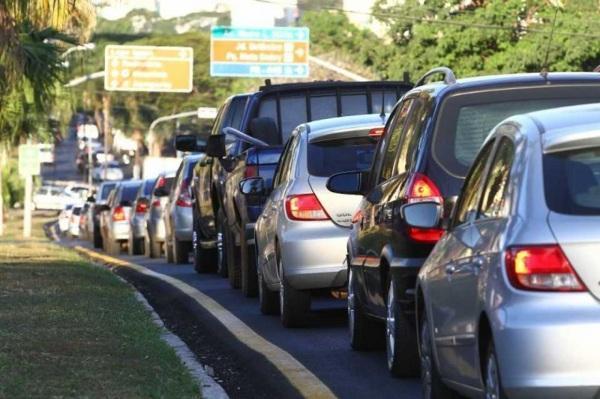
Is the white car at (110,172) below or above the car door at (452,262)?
below

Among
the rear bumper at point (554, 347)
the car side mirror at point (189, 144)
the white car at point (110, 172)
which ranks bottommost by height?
the white car at point (110, 172)

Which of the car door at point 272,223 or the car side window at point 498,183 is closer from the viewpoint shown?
the car side window at point 498,183

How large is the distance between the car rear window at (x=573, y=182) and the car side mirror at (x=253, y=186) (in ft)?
31.5

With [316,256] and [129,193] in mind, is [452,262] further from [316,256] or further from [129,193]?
[129,193]

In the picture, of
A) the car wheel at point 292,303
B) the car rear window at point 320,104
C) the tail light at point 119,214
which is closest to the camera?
the car wheel at point 292,303

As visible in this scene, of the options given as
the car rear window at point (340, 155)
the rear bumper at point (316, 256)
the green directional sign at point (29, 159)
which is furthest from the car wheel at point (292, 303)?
the green directional sign at point (29, 159)

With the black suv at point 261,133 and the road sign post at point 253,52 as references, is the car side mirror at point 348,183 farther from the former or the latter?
the road sign post at point 253,52

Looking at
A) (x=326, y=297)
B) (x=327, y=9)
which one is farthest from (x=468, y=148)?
(x=327, y=9)

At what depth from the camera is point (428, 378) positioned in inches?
344

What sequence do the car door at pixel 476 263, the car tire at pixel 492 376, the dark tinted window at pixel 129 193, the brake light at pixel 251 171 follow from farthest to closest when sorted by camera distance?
the dark tinted window at pixel 129 193
the brake light at pixel 251 171
the car door at pixel 476 263
the car tire at pixel 492 376

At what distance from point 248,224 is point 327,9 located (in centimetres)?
4864

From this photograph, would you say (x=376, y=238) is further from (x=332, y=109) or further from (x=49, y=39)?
(x=49, y=39)

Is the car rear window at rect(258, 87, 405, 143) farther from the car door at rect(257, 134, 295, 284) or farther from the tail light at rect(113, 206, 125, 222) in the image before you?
the tail light at rect(113, 206, 125, 222)

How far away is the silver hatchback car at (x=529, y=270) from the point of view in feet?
21.6
